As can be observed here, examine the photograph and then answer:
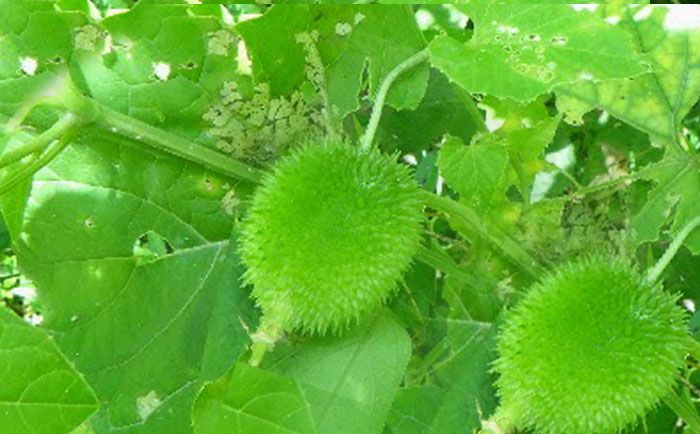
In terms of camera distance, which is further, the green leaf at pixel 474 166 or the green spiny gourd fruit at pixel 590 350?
the green leaf at pixel 474 166

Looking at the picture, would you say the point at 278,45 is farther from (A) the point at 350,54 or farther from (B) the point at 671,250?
Result: (B) the point at 671,250

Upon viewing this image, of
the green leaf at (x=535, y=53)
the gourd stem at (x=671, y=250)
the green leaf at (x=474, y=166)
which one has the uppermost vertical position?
the green leaf at (x=535, y=53)

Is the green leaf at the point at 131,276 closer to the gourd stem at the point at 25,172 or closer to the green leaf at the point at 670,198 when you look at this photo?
the gourd stem at the point at 25,172

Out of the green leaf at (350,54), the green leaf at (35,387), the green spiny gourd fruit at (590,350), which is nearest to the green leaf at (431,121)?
the green leaf at (350,54)

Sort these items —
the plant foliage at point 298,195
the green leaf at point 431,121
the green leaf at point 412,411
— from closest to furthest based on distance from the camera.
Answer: the plant foliage at point 298,195, the green leaf at point 412,411, the green leaf at point 431,121

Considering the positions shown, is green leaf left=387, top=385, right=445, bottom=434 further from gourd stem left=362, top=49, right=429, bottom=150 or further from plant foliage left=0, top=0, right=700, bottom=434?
gourd stem left=362, top=49, right=429, bottom=150

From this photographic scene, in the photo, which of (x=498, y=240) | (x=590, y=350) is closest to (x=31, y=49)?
(x=498, y=240)

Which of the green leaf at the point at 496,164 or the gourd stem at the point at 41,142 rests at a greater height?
the gourd stem at the point at 41,142
